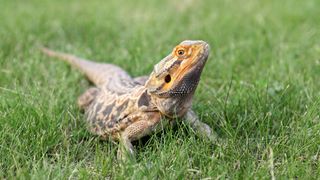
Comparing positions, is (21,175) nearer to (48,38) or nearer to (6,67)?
(6,67)

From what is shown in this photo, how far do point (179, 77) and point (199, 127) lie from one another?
560 mm

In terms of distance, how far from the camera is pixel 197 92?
602cm

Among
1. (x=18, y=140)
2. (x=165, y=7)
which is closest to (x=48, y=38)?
(x=165, y=7)

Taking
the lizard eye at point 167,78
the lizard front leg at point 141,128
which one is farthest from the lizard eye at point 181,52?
the lizard front leg at point 141,128

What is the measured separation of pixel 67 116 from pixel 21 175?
121 cm

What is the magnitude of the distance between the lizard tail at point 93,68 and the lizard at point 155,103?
1.95 feet

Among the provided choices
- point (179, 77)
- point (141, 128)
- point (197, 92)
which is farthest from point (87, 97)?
point (179, 77)

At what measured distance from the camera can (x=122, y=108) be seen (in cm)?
511

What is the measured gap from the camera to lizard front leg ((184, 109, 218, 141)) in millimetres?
4775

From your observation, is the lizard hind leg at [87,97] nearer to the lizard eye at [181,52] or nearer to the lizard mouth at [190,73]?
the lizard mouth at [190,73]

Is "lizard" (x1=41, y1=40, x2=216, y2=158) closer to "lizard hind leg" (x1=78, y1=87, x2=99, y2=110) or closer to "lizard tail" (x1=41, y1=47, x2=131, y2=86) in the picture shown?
"lizard hind leg" (x1=78, y1=87, x2=99, y2=110)

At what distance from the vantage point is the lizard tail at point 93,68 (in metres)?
6.22

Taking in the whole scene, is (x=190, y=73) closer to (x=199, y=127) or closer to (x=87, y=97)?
(x=199, y=127)

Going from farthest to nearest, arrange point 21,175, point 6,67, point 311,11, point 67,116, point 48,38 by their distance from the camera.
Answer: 1. point 311,11
2. point 48,38
3. point 6,67
4. point 67,116
5. point 21,175
